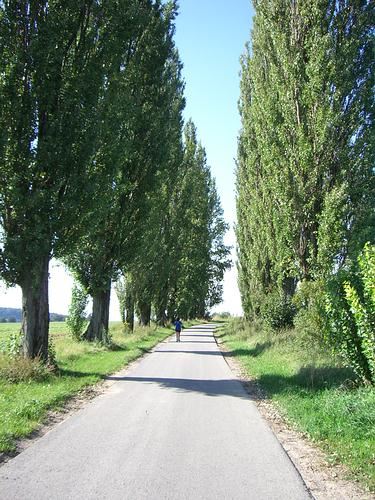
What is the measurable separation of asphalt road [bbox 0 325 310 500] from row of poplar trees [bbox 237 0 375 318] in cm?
901

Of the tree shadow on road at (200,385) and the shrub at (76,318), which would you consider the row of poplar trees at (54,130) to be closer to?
the tree shadow on road at (200,385)

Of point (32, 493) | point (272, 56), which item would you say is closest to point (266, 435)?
point (32, 493)

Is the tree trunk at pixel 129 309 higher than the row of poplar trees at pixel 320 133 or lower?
lower

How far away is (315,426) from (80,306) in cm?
2120

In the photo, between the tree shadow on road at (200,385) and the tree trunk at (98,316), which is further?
the tree trunk at (98,316)

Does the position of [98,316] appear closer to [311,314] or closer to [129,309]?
[129,309]

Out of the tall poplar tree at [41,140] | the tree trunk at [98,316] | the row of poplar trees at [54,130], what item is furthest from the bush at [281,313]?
the tall poplar tree at [41,140]

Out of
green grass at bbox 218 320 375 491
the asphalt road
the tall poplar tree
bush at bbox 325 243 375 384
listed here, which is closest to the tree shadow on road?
green grass at bbox 218 320 375 491

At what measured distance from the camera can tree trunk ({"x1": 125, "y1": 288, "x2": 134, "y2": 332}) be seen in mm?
34938

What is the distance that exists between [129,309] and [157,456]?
2984 cm

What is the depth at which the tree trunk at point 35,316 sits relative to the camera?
1313 centimetres

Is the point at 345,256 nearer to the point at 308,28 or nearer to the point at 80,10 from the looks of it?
the point at 308,28

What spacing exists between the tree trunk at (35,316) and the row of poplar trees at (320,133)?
28.8ft

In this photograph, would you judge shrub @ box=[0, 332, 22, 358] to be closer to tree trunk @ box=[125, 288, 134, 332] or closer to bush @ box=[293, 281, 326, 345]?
bush @ box=[293, 281, 326, 345]
